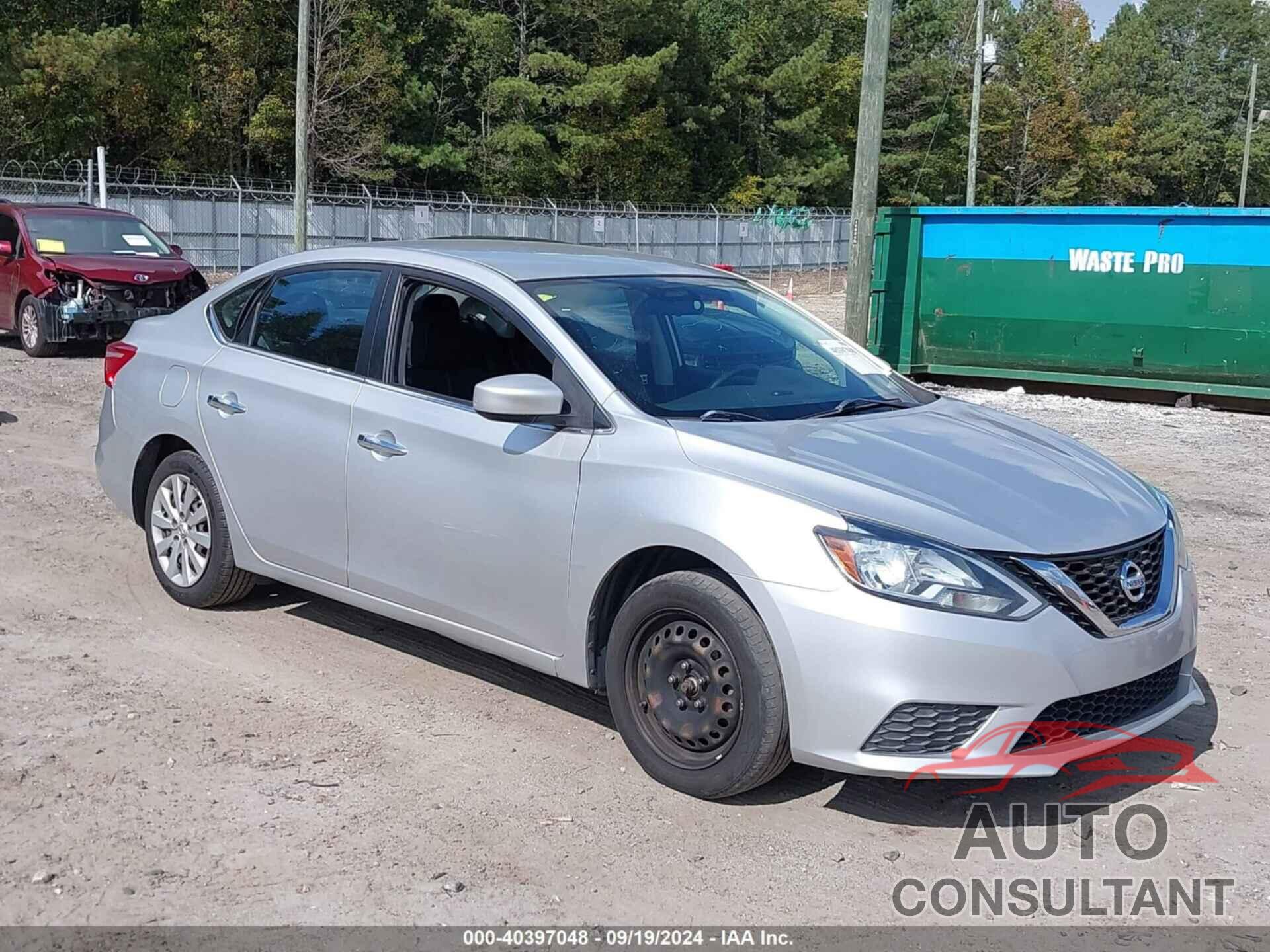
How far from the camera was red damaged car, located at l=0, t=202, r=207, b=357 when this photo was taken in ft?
49.8

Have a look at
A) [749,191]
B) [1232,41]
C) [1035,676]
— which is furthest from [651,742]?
[1232,41]

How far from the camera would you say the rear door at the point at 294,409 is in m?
5.36

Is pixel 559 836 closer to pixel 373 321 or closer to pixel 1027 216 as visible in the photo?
pixel 373 321

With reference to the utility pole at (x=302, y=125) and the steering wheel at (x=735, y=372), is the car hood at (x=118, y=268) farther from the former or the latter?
the steering wheel at (x=735, y=372)

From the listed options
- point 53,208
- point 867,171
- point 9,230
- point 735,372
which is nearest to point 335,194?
point 53,208

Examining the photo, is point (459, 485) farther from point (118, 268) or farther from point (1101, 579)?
point (118, 268)

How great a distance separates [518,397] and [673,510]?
65cm

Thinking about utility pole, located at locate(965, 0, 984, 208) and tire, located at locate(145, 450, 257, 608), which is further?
utility pole, located at locate(965, 0, 984, 208)

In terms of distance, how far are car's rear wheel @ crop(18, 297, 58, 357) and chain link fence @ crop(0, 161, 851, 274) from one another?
9348 mm

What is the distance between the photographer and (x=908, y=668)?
388 cm

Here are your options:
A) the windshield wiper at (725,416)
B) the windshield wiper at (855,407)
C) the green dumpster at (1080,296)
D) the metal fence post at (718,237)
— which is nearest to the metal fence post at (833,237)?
the metal fence post at (718,237)

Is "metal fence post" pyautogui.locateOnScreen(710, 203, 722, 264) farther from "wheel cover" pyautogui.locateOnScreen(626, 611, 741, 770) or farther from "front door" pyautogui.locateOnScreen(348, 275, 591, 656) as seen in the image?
"wheel cover" pyautogui.locateOnScreen(626, 611, 741, 770)

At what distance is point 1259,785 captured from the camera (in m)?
4.65

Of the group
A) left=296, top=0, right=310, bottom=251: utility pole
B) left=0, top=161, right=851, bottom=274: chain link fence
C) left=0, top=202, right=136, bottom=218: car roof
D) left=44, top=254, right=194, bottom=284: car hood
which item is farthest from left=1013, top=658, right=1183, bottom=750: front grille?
left=296, top=0, right=310, bottom=251: utility pole
